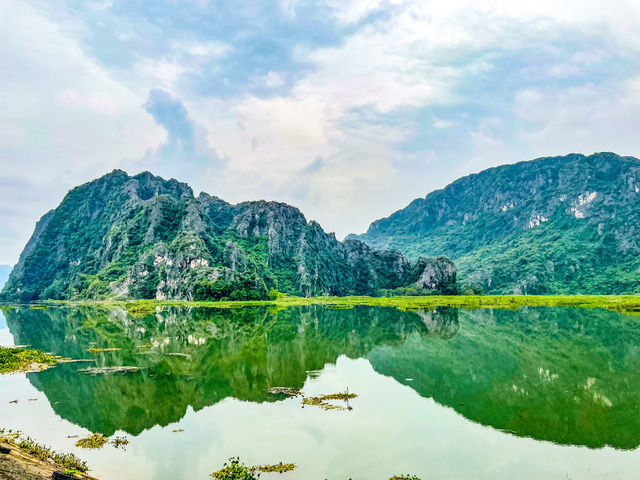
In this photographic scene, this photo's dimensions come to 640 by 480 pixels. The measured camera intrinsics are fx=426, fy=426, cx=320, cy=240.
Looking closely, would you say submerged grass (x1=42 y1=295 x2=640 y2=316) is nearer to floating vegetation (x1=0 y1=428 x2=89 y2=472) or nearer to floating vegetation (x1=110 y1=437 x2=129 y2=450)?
floating vegetation (x1=0 y1=428 x2=89 y2=472)

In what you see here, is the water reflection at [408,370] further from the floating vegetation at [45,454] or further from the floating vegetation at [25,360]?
the floating vegetation at [45,454]

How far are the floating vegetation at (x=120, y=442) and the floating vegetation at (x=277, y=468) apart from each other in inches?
255

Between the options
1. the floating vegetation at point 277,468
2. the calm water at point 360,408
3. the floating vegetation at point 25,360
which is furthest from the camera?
the floating vegetation at point 25,360

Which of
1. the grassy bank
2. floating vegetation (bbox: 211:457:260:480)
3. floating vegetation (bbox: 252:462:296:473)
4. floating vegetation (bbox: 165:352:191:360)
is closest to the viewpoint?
floating vegetation (bbox: 211:457:260:480)

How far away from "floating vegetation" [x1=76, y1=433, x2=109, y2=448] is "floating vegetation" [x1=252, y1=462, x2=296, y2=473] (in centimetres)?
736

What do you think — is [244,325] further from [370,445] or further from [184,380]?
[370,445]

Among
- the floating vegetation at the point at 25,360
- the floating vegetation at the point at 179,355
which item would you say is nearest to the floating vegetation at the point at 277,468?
the floating vegetation at the point at 179,355

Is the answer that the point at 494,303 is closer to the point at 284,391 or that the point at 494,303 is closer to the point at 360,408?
the point at 284,391

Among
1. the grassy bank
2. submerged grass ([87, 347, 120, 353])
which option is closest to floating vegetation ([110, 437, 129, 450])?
submerged grass ([87, 347, 120, 353])

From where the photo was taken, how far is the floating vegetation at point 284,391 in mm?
24562

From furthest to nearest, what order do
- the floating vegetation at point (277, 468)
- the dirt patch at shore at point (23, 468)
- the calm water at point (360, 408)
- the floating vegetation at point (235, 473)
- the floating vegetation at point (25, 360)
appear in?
1. the floating vegetation at point (25, 360)
2. the calm water at point (360, 408)
3. the floating vegetation at point (277, 468)
4. the floating vegetation at point (235, 473)
5. the dirt patch at shore at point (23, 468)

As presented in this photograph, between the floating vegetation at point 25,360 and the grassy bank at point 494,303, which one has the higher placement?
the grassy bank at point 494,303

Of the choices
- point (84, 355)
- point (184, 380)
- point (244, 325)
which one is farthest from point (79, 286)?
point (184, 380)

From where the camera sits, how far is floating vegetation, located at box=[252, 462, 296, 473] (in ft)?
47.7
